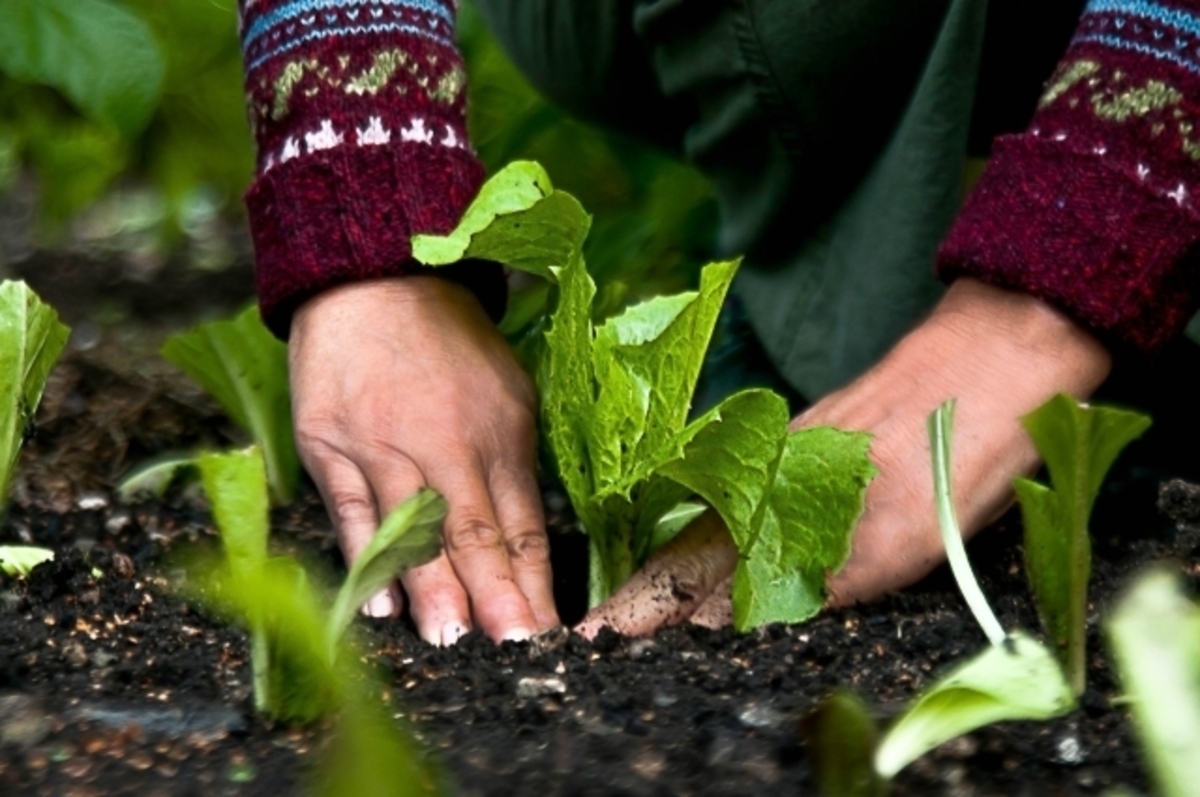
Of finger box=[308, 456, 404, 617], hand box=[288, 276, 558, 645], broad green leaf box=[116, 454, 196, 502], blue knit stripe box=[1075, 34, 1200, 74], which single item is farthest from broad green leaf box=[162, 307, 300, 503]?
blue knit stripe box=[1075, 34, 1200, 74]

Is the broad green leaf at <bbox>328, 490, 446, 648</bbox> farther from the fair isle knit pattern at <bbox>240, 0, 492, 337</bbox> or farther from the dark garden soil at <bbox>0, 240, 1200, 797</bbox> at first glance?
the fair isle knit pattern at <bbox>240, 0, 492, 337</bbox>

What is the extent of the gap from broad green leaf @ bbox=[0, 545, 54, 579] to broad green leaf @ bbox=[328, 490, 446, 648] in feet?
1.17

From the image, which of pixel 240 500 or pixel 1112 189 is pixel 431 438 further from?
pixel 1112 189

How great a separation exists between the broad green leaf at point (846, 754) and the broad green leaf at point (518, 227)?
1.27 ft

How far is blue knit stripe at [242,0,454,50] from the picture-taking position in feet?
4.12

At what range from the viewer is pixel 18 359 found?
1026 millimetres

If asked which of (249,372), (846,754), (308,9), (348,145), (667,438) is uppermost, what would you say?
(308,9)

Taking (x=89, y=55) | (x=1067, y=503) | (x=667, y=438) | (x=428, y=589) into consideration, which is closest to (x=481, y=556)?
(x=428, y=589)

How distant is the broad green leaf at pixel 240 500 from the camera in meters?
0.81

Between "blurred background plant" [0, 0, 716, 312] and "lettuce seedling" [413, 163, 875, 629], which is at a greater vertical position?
"blurred background plant" [0, 0, 716, 312]

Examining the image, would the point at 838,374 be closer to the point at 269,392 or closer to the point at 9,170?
the point at 269,392

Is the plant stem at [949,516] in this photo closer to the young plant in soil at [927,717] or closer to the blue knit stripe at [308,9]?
the young plant in soil at [927,717]

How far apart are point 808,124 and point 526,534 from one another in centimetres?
59

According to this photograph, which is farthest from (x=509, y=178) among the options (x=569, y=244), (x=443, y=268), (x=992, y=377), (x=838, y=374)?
(x=838, y=374)
